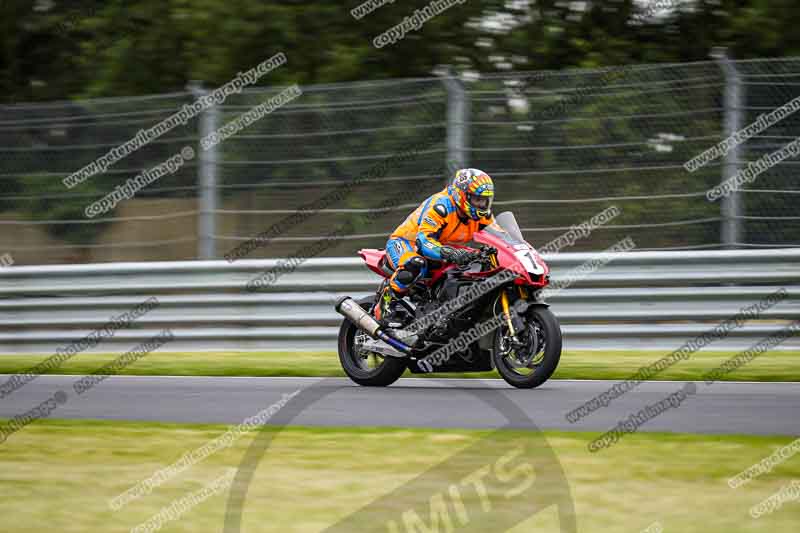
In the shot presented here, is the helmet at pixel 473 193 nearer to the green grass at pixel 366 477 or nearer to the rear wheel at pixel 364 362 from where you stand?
the rear wheel at pixel 364 362

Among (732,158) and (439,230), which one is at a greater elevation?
(439,230)

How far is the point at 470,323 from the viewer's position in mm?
9469

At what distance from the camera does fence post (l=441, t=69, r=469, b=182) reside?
39.0ft

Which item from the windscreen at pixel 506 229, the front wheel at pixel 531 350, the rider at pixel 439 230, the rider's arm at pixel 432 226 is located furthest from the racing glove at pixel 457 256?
the front wheel at pixel 531 350

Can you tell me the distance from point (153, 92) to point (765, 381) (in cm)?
1115

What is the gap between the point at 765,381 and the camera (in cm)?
973

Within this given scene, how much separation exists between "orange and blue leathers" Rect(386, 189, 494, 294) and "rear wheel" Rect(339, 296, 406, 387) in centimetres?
48

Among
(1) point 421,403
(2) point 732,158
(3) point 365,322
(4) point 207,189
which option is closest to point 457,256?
(3) point 365,322

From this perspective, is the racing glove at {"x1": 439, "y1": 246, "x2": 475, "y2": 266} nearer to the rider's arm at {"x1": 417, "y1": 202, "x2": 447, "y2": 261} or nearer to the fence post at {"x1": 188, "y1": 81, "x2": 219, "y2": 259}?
the rider's arm at {"x1": 417, "y1": 202, "x2": 447, "y2": 261}

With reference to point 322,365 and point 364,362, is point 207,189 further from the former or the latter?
point 364,362

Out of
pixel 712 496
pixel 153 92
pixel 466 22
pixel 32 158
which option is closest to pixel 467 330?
pixel 712 496

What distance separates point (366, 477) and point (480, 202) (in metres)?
3.69

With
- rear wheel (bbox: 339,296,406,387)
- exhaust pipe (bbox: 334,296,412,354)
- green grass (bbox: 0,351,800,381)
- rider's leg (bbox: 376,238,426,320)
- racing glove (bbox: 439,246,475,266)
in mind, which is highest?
racing glove (bbox: 439,246,475,266)

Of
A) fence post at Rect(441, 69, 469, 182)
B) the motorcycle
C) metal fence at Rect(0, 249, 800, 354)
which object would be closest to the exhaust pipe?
the motorcycle
